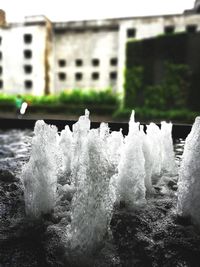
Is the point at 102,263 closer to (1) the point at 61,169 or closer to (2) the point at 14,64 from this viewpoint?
(1) the point at 61,169

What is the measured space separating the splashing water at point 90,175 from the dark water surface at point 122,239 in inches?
7.9

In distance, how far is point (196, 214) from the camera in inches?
151

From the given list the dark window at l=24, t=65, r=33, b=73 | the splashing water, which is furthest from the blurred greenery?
the dark window at l=24, t=65, r=33, b=73

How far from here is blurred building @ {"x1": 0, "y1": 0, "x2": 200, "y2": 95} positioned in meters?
34.2

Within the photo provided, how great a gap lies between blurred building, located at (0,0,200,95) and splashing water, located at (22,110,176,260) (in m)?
27.5

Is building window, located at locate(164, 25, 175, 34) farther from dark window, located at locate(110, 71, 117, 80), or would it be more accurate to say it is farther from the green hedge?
the green hedge

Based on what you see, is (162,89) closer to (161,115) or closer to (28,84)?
(161,115)

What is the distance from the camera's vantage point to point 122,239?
11.1ft

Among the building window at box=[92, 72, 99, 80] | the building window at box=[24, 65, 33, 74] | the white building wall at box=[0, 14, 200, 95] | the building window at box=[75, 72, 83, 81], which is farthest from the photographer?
the building window at box=[75, 72, 83, 81]

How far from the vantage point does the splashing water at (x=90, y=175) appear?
296cm

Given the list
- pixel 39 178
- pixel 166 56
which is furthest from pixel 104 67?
pixel 39 178

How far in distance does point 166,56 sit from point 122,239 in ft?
59.9

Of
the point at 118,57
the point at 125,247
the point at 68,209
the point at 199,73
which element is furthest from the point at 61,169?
the point at 118,57

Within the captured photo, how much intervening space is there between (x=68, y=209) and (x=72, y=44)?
33.8 metres
